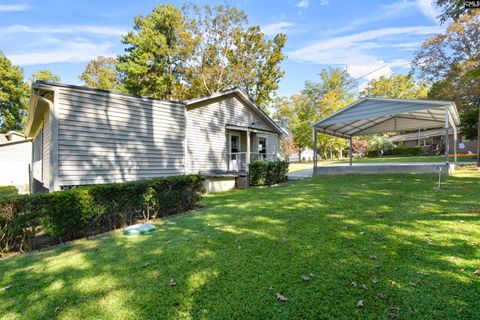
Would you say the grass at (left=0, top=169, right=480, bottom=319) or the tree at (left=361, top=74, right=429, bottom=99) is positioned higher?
the tree at (left=361, top=74, right=429, bottom=99)

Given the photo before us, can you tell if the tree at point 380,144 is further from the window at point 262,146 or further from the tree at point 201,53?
the window at point 262,146

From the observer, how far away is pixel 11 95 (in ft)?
101

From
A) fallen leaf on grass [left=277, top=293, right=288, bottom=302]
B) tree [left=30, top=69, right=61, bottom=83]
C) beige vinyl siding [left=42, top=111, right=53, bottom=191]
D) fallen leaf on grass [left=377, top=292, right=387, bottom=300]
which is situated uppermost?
tree [left=30, top=69, right=61, bottom=83]

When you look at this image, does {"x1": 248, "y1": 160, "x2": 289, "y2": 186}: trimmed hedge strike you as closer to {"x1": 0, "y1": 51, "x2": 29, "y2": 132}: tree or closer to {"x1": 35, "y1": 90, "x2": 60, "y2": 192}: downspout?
{"x1": 35, "y1": 90, "x2": 60, "y2": 192}: downspout

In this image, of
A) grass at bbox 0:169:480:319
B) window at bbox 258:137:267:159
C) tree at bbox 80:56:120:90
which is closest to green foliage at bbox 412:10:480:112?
window at bbox 258:137:267:159

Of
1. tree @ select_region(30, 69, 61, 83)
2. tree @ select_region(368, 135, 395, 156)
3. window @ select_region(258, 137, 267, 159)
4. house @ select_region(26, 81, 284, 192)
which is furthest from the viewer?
tree @ select_region(368, 135, 395, 156)

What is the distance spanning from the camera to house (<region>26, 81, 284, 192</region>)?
23.2 feet

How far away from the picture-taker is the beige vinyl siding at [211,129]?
439 inches

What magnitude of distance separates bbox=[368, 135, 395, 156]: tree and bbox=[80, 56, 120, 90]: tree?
36393 millimetres

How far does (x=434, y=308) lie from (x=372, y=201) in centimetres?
449

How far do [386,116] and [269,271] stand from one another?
1362 cm

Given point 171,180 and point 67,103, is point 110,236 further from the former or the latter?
point 67,103

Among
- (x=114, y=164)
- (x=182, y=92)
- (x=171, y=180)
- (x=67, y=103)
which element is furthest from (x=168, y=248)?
(x=182, y=92)

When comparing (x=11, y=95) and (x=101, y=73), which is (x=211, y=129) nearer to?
(x=101, y=73)
